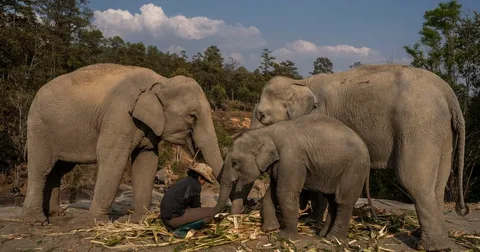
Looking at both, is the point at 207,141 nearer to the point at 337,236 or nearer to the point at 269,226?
the point at 269,226

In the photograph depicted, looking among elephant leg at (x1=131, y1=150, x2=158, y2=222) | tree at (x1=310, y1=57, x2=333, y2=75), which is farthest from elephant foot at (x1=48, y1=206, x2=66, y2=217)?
tree at (x1=310, y1=57, x2=333, y2=75)

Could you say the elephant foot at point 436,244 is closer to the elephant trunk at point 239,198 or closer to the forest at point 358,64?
the elephant trunk at point 239,198

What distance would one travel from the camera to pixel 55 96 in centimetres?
770

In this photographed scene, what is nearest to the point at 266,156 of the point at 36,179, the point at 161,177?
the point at 36,179

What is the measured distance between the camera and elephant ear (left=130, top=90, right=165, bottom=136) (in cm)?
704

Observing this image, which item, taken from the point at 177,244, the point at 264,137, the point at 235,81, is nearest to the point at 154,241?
the point at 177,244

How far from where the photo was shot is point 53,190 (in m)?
8.51

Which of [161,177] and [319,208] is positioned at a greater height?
[319,208]

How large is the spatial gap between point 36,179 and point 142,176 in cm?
172

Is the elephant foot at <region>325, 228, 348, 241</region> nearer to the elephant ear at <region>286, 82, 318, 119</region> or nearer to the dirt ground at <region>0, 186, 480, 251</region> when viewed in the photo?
the dirt ground at <region>0, 186, 480, 251</region>

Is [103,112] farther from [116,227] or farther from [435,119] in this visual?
[435,119]

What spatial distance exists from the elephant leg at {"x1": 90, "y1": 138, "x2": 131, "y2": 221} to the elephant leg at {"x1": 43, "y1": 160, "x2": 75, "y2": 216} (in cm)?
167

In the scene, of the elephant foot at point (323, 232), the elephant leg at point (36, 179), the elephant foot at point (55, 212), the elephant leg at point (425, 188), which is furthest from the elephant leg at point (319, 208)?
the elephant foot at point (55, 212)

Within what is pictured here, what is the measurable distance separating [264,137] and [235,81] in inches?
1780
